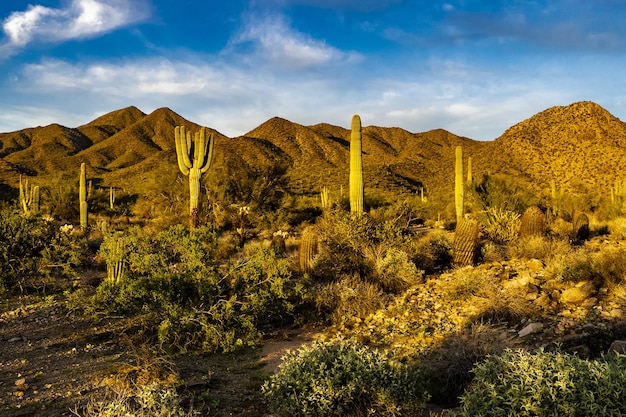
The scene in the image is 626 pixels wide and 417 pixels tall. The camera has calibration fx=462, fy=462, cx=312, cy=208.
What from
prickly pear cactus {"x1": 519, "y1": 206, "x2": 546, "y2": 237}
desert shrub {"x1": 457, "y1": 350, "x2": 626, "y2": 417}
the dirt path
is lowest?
the dirt path

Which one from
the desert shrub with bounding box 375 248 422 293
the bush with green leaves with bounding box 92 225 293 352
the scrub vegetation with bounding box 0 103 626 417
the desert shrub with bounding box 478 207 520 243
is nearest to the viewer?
the scrub vegetation with bounding box 0 103 626 417

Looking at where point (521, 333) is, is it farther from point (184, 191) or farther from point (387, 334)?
point (184, 191)

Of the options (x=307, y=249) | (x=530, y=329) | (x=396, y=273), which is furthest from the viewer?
(x=307, y=249)

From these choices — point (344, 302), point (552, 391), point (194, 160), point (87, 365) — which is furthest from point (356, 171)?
point (552, 391)

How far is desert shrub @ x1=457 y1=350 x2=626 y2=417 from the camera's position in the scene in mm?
2975

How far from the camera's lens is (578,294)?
297 inches

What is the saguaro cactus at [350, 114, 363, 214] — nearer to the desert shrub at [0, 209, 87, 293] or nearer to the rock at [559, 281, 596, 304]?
the rock at [559, 281, 596, 304]

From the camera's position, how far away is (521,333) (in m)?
6.48

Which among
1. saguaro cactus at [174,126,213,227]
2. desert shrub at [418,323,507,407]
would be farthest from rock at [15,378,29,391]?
saguaro cactus at [174,126,213,227]

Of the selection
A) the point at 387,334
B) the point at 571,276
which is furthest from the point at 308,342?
the point at 571,276

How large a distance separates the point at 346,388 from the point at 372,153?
208ft

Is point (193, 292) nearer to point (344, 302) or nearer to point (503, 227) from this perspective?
point (344, 302)

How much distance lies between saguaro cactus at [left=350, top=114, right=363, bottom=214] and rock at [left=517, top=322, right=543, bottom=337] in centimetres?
721

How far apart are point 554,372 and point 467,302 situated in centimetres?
510
